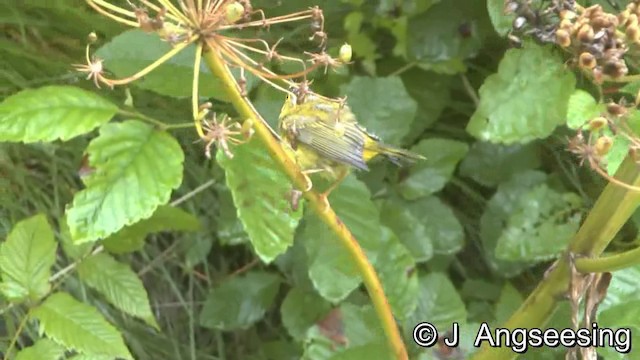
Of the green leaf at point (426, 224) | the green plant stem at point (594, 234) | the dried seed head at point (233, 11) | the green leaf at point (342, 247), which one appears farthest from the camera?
the green leaf at point (426, 224)

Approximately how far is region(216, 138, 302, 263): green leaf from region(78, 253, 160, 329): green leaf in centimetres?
21

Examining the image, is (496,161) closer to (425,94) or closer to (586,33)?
(425,94)

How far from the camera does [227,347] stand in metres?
1.11

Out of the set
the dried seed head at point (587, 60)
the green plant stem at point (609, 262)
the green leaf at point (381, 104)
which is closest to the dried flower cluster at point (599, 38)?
the dried seed head at point (587, 60)

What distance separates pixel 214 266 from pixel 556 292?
632mm

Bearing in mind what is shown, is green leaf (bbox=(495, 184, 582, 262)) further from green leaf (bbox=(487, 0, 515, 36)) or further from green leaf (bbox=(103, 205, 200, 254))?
green leaf (bbox=(103, 205, 200, 254))

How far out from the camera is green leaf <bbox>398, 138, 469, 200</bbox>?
0.94 m

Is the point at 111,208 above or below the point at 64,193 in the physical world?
above

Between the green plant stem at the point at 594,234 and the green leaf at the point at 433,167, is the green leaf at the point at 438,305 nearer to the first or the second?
the green leaf at the point at 433,167

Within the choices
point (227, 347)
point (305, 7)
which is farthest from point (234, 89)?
point (227, 347)

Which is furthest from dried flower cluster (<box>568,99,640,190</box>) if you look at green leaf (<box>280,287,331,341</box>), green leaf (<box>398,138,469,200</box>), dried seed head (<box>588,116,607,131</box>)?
green leaf (<box>280,287,331,341</box>)

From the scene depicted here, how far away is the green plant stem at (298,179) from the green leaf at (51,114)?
0.18 m

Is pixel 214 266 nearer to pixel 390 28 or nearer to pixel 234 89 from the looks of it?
pixel 390 28

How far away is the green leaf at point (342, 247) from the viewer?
80 centimetres
